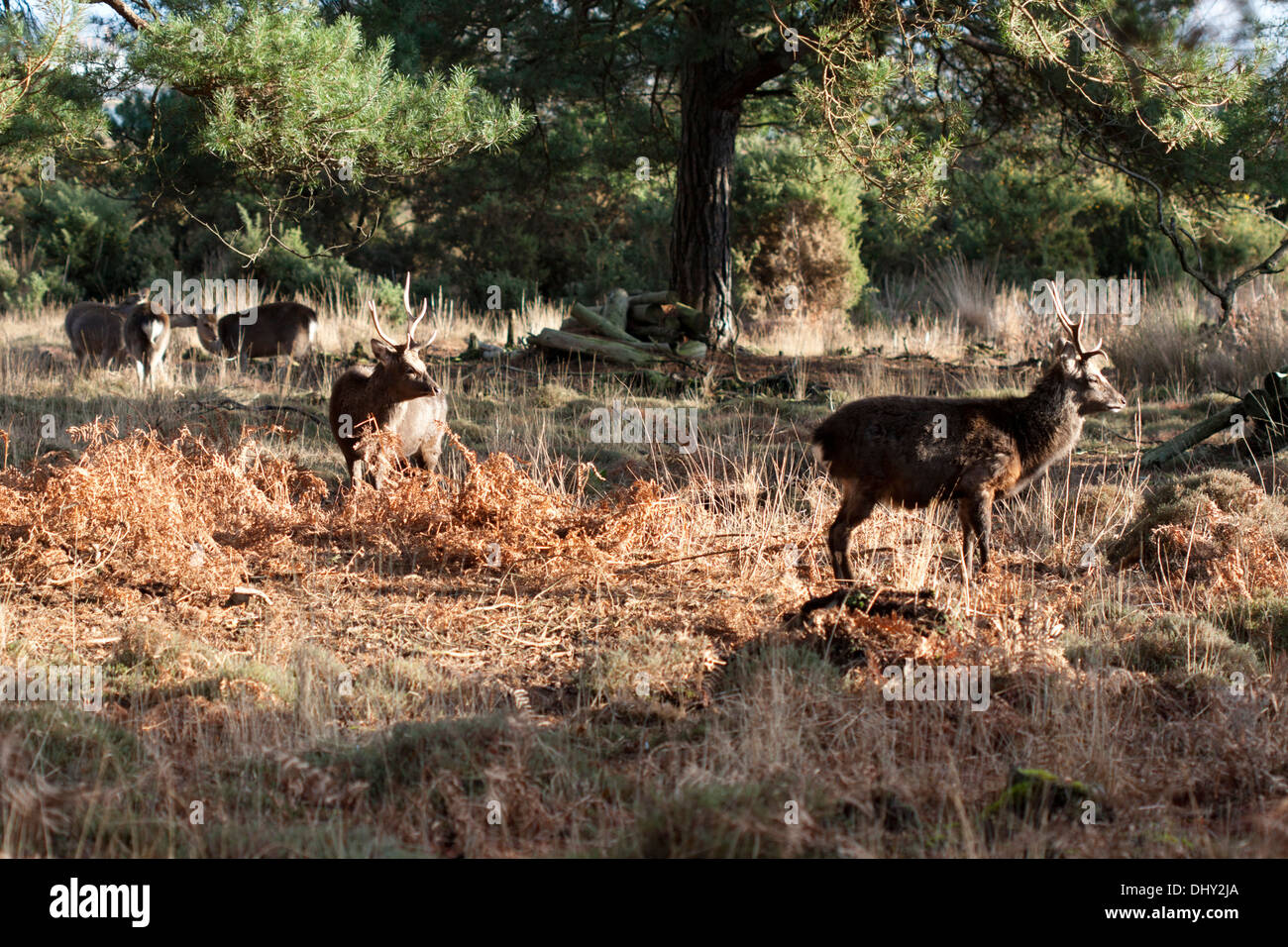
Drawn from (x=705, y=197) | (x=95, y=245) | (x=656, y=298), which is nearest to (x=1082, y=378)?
(x=705, y=197)

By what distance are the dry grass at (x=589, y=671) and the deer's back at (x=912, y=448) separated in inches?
17.0

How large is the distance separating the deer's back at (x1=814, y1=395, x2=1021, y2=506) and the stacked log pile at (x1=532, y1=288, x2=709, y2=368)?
680 cm

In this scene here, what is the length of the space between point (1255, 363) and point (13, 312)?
19153 mm

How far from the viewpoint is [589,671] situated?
5711 millimetres

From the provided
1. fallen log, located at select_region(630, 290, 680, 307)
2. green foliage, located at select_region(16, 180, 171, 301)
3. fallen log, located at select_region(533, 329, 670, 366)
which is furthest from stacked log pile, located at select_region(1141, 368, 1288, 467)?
green foliage, located at select_region(16, 180, 171, 301)

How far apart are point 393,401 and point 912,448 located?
4267mm

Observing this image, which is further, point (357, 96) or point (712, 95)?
point (712, 95)

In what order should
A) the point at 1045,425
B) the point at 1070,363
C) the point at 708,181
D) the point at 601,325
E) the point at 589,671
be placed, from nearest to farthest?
the point at 589,671 → the point at 1045,425 → the point at 1070,363 → the point at 708,181 → the point at 601,325

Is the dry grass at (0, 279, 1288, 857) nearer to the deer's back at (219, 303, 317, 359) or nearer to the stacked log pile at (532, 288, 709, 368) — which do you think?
the stacked log pile at (532, 288, 709, 368)

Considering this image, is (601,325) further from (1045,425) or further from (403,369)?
(1045,425)

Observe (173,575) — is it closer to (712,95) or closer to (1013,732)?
(1013,732)

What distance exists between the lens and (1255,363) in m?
13.1
